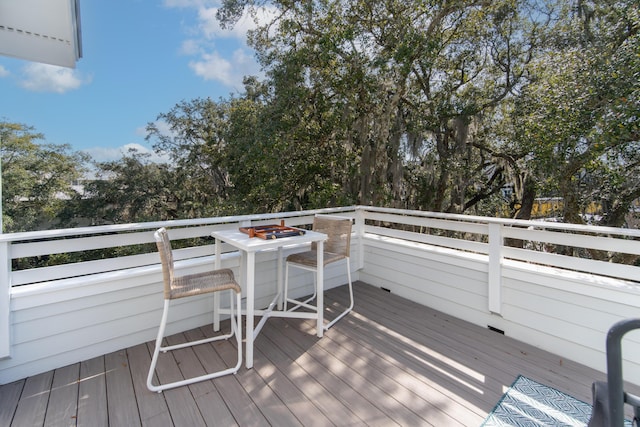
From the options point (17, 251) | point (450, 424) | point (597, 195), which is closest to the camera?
point (450, 424)

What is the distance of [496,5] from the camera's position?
482 cm

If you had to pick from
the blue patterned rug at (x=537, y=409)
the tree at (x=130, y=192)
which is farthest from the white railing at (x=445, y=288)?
the tree at (x=130, y=192)

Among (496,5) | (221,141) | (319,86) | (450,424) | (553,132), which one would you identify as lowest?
(450,424)

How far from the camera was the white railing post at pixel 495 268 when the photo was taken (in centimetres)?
252

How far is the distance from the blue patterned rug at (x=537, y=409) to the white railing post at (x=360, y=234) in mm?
1970

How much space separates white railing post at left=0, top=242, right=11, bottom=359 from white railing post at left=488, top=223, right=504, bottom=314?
10.7 feet

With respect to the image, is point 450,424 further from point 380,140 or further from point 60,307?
point 380,140

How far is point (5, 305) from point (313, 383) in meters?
1.84

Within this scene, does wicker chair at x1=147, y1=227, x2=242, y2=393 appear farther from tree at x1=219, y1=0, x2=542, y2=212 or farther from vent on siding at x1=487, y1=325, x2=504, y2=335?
tree at x1=219, y1=0, x2=542, y2=212

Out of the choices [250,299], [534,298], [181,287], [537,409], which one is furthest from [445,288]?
[181,287]

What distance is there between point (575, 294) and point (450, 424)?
1.30 meters

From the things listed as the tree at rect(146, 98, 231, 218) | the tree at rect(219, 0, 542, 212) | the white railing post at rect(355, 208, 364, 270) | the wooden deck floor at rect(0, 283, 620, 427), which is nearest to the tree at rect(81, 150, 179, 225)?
the tree at rect(146, 98, 231, 218)

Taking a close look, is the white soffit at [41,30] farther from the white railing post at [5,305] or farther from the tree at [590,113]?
the tree at [590,113]

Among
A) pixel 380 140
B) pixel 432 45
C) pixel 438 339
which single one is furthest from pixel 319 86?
pixel 438 339
